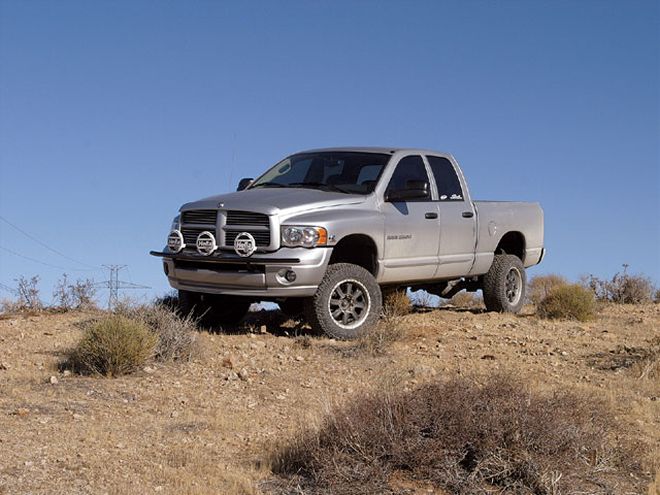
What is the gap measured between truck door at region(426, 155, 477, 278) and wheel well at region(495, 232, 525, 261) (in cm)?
147

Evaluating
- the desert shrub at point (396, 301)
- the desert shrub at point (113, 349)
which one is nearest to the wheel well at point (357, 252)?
the desert shrub at point (396, 301)

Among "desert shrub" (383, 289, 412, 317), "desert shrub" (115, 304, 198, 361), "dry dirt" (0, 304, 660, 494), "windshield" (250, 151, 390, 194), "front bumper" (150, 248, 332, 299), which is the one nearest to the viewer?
"dry dirt" (0, 304, 660, 494)

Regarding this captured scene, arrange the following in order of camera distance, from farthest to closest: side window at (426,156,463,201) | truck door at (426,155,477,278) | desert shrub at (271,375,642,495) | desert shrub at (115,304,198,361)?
side window at (426,156,463,201)
truck door at (426,155,477,278)
desert shrub at (115,304,198,361)
desert shrub at (271,375,642,495)

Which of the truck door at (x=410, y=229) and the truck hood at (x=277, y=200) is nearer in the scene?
the truck hood at (x=277, y=200)

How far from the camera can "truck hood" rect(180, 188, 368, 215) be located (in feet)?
35.8

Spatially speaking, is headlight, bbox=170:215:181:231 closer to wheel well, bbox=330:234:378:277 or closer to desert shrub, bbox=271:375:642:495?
wheel well, bbox=330:234:378:277

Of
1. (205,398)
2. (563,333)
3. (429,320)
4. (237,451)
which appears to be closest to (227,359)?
(205,398)

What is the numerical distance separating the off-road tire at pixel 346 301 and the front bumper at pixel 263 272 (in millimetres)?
147

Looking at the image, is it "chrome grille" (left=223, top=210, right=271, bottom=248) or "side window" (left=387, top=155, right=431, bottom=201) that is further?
"side window" (left=387, top=155, right=431, bottom=201)

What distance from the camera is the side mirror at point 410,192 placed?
38.5ft

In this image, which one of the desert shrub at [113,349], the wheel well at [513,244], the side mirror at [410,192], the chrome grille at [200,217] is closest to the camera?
the desert shrub at [113,349]

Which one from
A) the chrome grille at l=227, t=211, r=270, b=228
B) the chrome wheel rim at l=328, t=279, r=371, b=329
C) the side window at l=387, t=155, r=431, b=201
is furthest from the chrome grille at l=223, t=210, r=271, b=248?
the side window at l=387, t=155, r=431, b=201

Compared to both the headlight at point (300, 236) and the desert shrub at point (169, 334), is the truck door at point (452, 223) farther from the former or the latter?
the desert shrub at point (169, 334)

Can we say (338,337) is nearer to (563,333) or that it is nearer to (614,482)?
(563,333)
